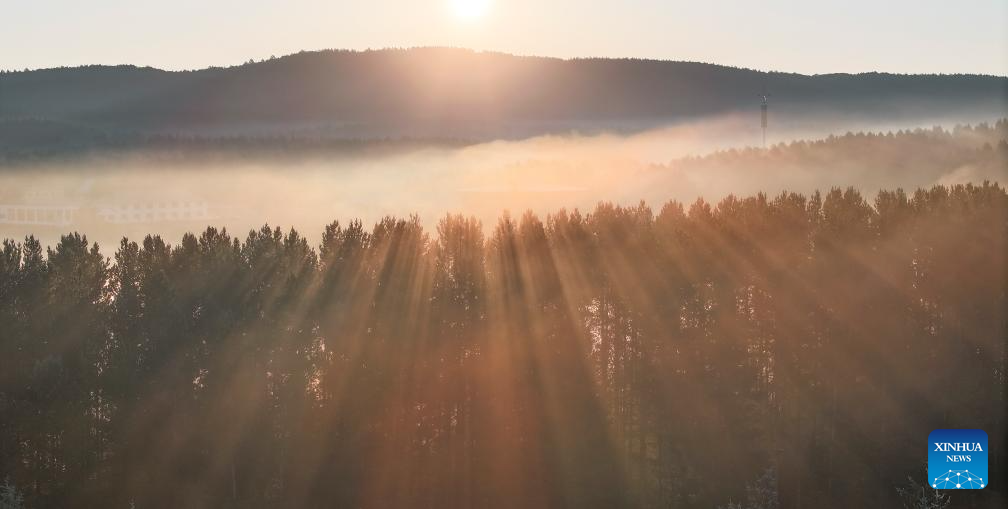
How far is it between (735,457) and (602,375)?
845 cm

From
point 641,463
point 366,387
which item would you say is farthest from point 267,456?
point 641,463

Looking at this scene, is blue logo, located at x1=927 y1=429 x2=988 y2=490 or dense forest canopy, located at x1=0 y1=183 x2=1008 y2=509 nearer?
blue logo, located at x1=927 y1=429 x2=988 y2=490

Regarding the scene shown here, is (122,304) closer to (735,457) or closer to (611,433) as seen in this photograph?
(611,433)

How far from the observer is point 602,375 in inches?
2224

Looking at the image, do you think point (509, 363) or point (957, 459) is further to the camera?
point (509, 363)

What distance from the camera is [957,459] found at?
157 ft

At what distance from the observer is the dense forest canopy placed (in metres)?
47.3

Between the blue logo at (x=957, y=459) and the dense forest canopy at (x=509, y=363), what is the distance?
910mm

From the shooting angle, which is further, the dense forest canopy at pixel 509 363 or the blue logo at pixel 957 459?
the dense forest canopy at pixel 509 363

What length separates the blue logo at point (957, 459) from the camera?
4597 centimetres

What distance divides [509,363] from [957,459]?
21.9 meters

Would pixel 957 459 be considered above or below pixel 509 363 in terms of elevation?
below

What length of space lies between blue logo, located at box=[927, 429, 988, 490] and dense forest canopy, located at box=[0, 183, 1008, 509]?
2.98ft

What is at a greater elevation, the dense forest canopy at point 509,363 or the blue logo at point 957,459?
the dense forest canopy at point 509,363
